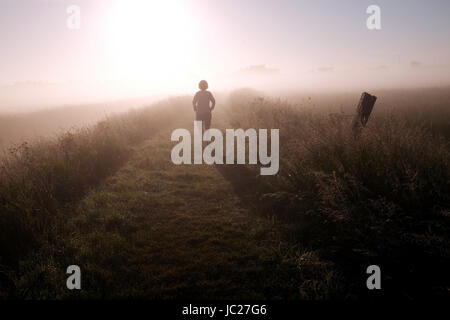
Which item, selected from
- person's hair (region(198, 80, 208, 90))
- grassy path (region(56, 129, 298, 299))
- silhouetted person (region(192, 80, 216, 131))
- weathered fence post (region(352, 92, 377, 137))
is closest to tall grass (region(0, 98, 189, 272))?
grassy path (region(56, 129, 298, 299))

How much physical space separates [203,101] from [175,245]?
755cm

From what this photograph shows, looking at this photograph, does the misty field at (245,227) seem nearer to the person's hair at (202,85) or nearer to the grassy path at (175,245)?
the grassy path at (175,245)

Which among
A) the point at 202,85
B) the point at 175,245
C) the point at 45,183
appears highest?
the point at 202,85

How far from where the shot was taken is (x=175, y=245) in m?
4.11

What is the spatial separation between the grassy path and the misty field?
0.06ft

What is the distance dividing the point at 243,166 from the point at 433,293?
5314mm

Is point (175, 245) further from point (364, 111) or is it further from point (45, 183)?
point (364, 111)

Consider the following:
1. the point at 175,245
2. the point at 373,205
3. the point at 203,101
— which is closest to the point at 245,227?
the point at 175,245

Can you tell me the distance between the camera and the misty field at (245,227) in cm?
313

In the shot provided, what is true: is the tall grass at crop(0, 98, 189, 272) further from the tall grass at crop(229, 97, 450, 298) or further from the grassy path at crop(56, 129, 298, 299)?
the tall grass at crop(229, 97, 450, 298)

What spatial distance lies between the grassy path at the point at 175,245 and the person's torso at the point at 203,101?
501 centimetres

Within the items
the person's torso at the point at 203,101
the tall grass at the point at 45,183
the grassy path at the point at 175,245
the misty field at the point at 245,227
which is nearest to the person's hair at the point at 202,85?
the person's torso at the point at 203,101

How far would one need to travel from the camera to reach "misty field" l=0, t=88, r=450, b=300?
3.13 meters
